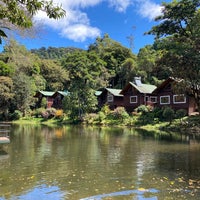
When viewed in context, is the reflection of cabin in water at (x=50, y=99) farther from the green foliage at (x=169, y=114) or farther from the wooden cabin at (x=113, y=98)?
the green foliage at (x=169, y=114)

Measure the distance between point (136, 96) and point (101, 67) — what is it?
1424 centimetres

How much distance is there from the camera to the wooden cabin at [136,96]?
4819cm

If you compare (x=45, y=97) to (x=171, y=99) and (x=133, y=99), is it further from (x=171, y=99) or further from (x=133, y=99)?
(x=171, y=99)

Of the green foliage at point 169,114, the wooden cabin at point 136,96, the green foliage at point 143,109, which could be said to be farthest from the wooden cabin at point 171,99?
the green foliage at point 169,114

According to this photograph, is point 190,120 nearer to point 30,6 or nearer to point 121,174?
point 121,174

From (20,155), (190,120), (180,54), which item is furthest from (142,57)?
(20,155)

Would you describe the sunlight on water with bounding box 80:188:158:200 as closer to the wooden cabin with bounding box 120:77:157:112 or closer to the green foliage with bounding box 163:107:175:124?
the green foliage with bounding box 163:107:175:124

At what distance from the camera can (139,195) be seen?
7.84 meters

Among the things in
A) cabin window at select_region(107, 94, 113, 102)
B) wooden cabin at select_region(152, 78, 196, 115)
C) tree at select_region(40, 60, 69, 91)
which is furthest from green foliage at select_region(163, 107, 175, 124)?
tree at select_region(40, 60, 69, 91)

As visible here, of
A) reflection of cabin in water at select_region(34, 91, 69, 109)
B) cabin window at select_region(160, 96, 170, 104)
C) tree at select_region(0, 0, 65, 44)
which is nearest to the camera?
tree at select_region(0, 0, 65, 44)

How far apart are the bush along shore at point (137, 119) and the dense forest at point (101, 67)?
2.92m

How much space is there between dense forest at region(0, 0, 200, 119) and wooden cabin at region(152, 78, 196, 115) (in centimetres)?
488

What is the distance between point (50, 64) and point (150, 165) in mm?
60962

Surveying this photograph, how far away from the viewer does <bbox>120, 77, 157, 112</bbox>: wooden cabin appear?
4819 cm
